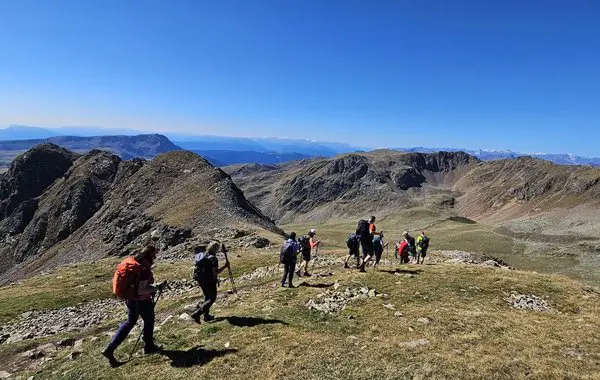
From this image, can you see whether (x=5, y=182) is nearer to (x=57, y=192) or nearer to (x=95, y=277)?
(x=57, y=192)

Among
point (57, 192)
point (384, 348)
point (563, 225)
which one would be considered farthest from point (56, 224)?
point (563, 225)

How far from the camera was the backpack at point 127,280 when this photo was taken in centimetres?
1384

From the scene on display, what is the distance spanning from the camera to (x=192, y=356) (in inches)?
577

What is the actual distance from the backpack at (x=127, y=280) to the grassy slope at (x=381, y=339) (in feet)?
8.56

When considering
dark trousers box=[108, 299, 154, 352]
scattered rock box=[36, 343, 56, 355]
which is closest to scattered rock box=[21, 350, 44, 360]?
scattered rock box=[36, 343, 56, 355]

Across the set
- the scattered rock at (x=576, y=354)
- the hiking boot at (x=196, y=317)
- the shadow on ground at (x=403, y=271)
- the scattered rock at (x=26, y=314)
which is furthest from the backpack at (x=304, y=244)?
the scattered rock at (x=26, y=314)

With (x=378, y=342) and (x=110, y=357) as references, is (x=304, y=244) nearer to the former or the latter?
(x=378, y=342)

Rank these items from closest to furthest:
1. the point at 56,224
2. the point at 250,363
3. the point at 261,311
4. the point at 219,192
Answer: the point at 250,363, the point at 261,311, the point at 219,192, the point at 56,224

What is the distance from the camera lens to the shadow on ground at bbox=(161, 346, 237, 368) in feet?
46.5

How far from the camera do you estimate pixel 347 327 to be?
17781mm

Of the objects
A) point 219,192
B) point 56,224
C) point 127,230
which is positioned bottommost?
point 56,224

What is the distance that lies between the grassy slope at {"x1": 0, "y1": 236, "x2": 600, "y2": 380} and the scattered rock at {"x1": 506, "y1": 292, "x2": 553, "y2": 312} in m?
0.62

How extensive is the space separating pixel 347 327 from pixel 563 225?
606 feet

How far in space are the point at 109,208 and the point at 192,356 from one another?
293 feet
